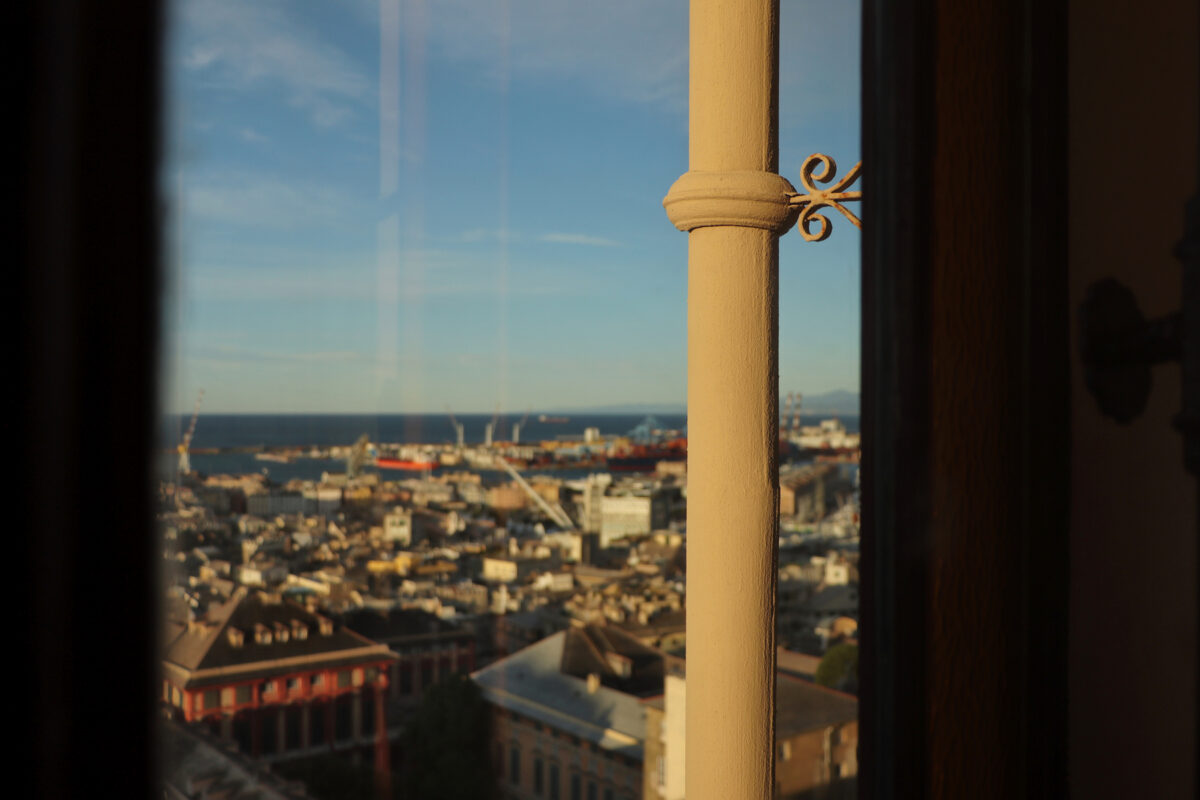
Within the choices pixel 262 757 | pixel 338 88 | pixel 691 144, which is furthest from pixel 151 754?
pixel 338 88

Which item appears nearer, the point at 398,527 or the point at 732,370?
the point at 732,370

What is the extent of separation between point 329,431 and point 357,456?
0.25 meters

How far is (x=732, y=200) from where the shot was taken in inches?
61.7

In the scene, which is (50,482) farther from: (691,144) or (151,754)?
(691,144)

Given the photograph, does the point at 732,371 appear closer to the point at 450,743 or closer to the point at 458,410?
the point at 458,410

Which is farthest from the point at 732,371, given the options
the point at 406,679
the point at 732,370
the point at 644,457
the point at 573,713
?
the point at 573,713

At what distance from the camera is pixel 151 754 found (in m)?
0.56

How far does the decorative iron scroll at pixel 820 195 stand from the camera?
1.61 metres

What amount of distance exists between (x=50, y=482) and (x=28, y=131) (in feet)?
0.69

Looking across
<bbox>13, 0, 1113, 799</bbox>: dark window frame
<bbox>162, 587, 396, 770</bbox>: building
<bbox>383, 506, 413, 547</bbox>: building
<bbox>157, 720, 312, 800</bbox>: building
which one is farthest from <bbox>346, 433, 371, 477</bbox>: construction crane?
<bbox>13, 0, 1113, 799</bbox>: dark window frame

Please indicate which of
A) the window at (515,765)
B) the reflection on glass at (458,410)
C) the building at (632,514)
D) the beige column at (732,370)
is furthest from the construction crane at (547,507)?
the beige column at (732,370)

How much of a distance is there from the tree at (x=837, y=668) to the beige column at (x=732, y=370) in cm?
22

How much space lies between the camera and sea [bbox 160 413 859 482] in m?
1.06

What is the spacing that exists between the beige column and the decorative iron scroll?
5 cm
